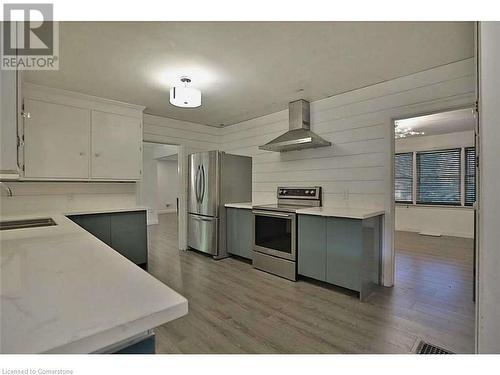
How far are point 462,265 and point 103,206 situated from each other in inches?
208

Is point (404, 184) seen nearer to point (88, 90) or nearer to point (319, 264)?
point (319, 264)

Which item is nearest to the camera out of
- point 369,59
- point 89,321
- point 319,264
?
point 89,321

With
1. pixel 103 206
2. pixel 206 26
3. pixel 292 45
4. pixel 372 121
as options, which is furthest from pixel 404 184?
pixel 103 206

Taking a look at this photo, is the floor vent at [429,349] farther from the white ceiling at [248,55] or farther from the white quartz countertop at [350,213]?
the white ceiling at [248,55]

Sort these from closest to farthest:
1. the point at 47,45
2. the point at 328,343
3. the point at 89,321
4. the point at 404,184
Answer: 1. the point at 89,321
2. the point at 328,343
3. the point at 47,45
4. the point at 404,184

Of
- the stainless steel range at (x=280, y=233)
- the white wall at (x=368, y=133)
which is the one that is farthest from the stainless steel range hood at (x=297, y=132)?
the stainless steel range at (x=280, y=233)

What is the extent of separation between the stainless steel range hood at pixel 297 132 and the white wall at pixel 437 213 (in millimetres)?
4235

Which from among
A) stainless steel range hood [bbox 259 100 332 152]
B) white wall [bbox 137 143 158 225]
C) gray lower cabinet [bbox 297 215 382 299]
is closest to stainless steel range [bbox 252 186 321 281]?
gray lower cabinet [bbox 297 215 382 299]

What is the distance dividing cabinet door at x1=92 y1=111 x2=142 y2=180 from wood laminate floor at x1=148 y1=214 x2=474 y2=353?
1.47 metres

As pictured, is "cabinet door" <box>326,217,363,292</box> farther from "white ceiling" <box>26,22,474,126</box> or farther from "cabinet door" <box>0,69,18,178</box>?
"cabinet door" <box>0,69,18,178</box>

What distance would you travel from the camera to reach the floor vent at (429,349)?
1688mm

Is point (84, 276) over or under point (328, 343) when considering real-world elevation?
over

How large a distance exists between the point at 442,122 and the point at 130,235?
5863 mm
